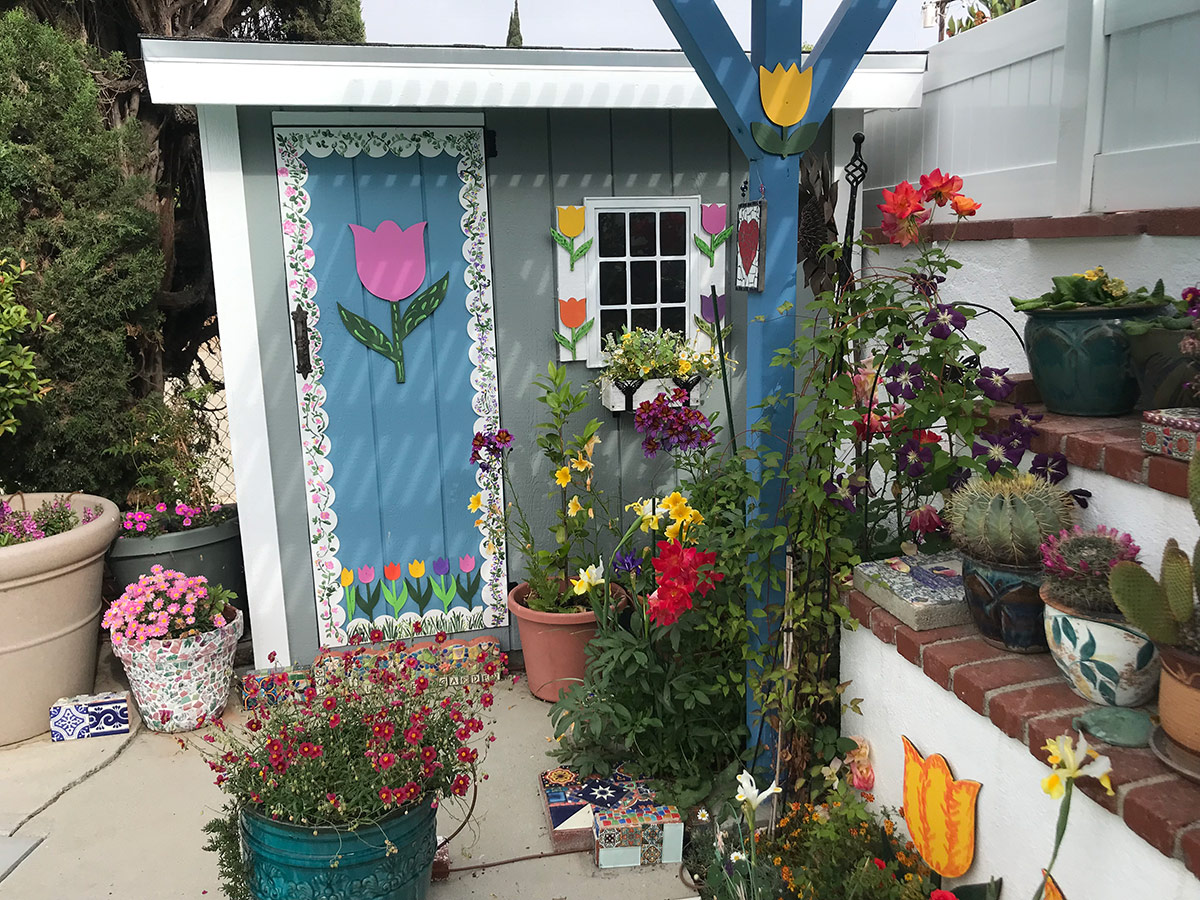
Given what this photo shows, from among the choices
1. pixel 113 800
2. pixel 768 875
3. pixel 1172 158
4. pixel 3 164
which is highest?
pixel 3 164

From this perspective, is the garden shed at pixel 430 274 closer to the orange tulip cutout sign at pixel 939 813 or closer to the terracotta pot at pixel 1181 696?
the orange tulip cutout sign at pixel 939 813

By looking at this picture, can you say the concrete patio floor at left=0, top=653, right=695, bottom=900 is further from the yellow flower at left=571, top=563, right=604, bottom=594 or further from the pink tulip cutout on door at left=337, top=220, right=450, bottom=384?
the pink tulip cutout on door at left=337, top=220, right=450, bottom=384

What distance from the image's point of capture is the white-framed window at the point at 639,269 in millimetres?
3826

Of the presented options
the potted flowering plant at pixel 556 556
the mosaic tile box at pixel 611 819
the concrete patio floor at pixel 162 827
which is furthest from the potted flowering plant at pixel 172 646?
the mosaic tile box at pixel 611 819

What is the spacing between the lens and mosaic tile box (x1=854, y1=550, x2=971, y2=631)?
2188 mm

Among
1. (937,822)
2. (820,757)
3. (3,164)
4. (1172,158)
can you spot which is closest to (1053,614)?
(937,822)

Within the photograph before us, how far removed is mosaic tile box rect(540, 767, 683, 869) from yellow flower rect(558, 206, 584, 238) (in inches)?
83.3

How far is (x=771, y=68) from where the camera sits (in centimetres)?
238

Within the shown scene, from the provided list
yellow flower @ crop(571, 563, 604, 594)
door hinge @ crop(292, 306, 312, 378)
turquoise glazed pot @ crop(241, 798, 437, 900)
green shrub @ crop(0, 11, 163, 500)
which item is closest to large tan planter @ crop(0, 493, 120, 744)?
green shrub @ crop(0, 11, 163, 500)

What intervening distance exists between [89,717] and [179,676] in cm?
39

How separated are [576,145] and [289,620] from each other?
2.31 m

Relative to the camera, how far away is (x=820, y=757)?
255cm

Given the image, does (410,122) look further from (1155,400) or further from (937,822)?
(937,822)

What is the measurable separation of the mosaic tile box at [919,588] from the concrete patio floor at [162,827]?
42.0 inches
